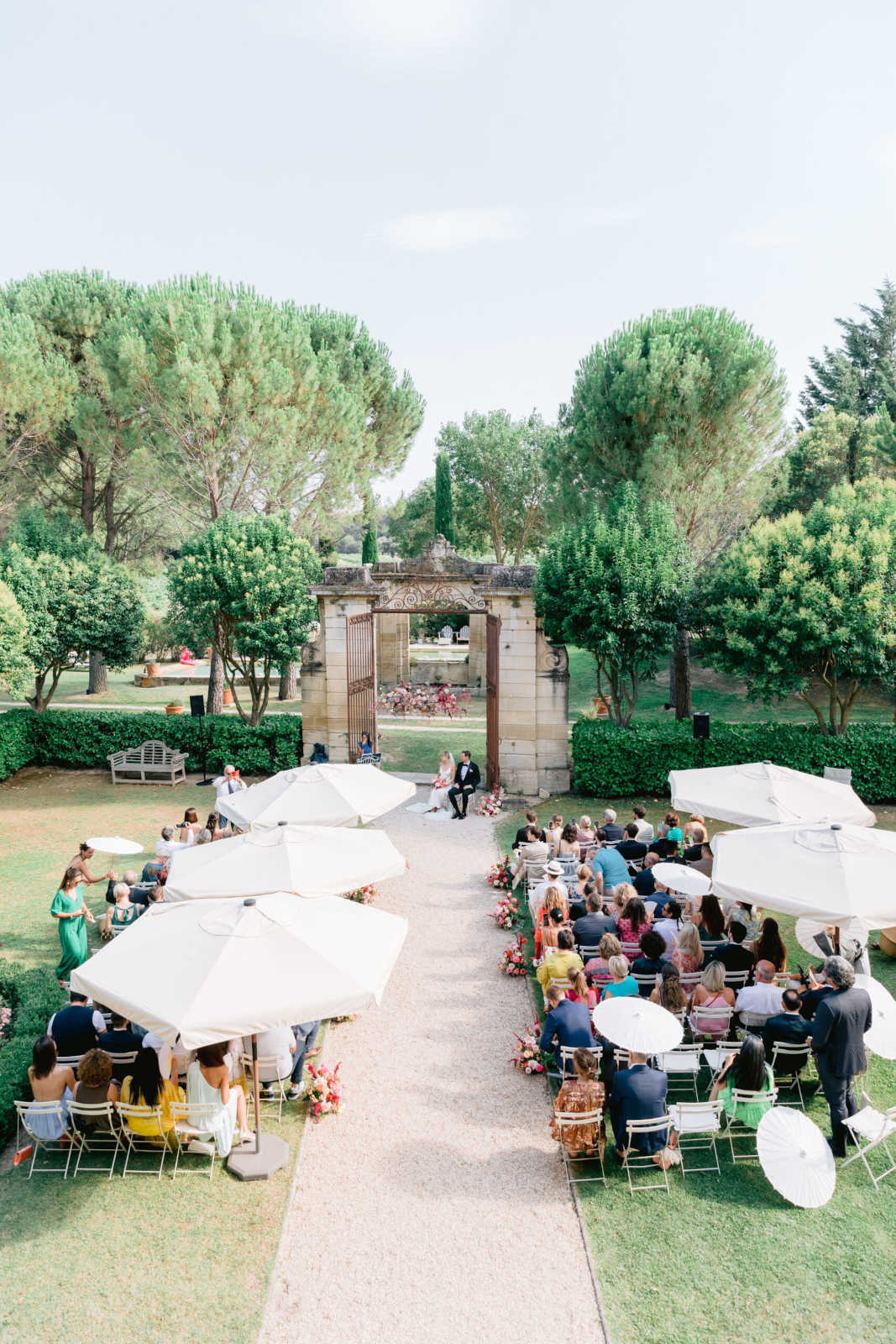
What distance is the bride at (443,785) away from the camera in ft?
56.2

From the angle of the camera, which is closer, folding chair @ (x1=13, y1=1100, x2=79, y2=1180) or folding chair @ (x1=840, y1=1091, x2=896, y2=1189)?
folding chair @ (x1=840, y1=1091, x2=896, y2=1189)

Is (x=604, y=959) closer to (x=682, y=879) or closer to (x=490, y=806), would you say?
(x=682, y=879)

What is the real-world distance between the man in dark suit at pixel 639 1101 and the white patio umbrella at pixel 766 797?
15.8ft

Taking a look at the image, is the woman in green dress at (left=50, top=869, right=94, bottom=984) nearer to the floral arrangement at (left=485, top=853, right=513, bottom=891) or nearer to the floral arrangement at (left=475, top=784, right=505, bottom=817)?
the floral arrangement at (left=485, top=853, right=513, bottom=891)

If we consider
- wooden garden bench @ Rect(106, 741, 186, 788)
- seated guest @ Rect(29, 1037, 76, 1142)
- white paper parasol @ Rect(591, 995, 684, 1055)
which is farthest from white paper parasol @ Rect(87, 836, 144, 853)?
wooden garden bench @ Rect(106, 741, 186, 788)

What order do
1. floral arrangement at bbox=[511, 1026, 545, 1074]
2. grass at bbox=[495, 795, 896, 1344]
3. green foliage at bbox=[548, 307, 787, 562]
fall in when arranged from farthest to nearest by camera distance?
green foliage at bbox=[548, 307, 787, 562] → floral arrangement at bbox=[511, 1026, 545, 1074] → grass at bbox=[495, 795, 896, 1344]

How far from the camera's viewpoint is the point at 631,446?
76.6 feet

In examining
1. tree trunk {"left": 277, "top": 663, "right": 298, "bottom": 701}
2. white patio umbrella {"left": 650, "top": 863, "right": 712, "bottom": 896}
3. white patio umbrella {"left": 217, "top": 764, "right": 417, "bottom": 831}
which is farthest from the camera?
tree trunk {"left": 277, "top": 663, "right": 298, "bottom": 701}

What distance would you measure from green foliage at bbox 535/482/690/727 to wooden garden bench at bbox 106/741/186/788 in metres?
9.24

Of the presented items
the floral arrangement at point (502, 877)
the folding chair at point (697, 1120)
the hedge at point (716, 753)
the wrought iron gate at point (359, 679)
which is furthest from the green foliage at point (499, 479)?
the folding chair at point (697, 1120)

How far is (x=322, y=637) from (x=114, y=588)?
6419 millimetres

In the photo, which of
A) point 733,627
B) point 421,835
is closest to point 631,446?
point 733,627

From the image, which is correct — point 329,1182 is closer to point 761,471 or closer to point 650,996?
point 650,996

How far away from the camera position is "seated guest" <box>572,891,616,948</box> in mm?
9406
